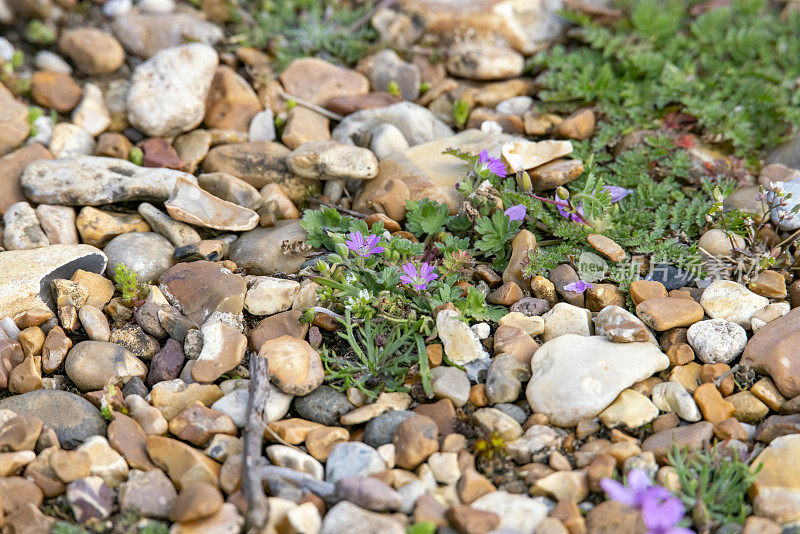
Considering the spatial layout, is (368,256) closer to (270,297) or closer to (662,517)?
(270,297)

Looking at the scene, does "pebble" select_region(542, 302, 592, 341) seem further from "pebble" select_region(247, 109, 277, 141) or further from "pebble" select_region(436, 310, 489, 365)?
"pebble" select_region(247, 109, 277, 141)

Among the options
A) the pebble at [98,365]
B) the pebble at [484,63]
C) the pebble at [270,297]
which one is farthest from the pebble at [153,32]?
the pebble at [98,365]

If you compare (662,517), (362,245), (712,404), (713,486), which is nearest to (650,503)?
(662,517)

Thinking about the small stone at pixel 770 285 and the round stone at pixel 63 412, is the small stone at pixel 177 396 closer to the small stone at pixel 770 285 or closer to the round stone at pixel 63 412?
the round stone at pixel 63 412

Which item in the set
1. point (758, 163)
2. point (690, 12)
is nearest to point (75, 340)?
point (758, 163)

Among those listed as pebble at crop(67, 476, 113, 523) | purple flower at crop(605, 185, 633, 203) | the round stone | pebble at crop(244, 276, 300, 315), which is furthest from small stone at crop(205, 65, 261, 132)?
pebble at crop(67, 476, 113, 523)

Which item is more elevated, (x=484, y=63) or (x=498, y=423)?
(x=484, y=63)
